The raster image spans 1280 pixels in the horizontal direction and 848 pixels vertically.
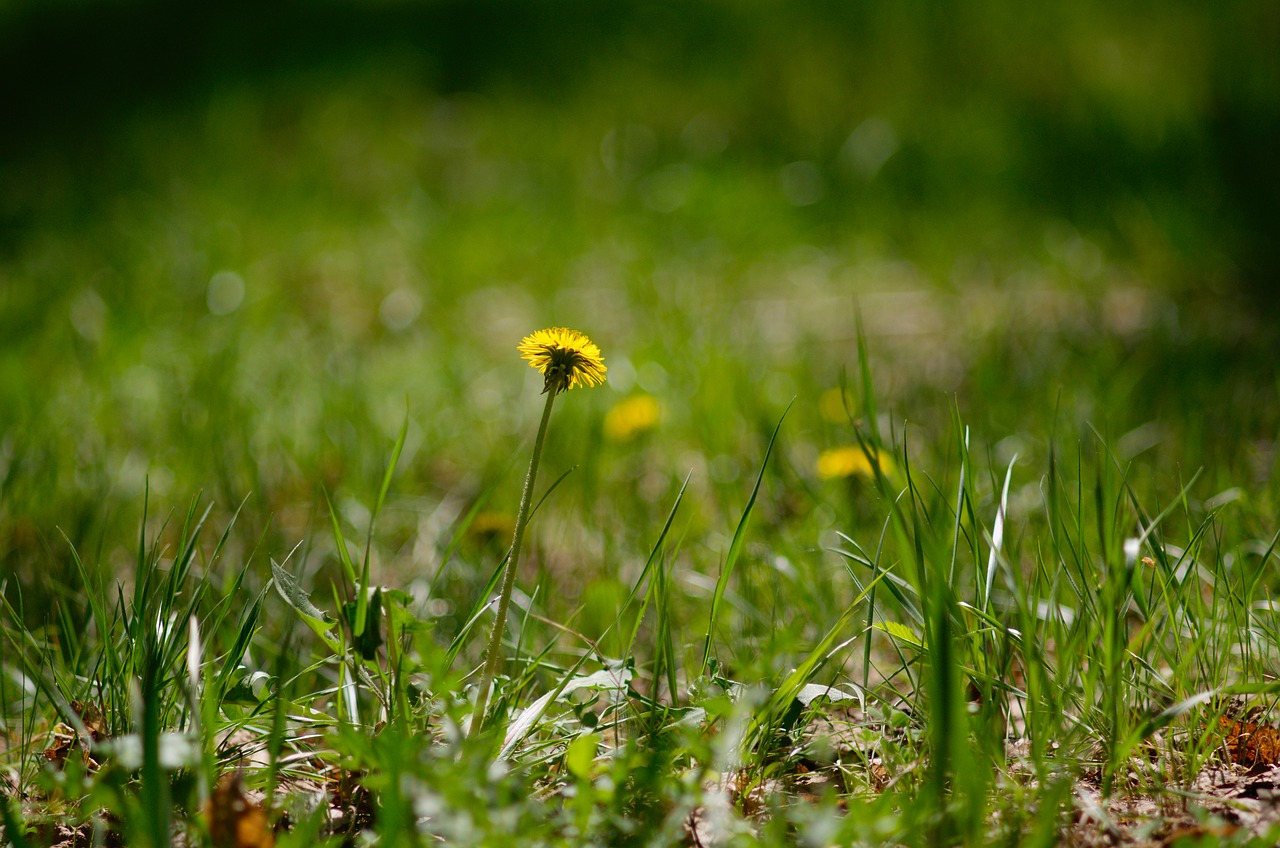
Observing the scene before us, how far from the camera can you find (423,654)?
95 centimetres

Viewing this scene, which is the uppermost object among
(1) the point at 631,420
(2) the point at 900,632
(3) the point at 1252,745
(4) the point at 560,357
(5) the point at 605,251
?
(5) the point at 605,251

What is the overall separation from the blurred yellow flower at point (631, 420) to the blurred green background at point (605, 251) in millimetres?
39

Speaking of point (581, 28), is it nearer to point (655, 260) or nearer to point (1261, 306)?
point (655, 260)

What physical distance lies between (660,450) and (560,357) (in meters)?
1.10

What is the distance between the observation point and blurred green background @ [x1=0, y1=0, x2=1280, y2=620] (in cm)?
200

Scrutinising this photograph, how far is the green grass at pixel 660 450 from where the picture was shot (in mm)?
1040

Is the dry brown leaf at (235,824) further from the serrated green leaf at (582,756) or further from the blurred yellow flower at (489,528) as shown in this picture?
the blurred yellow flower at (489,528)

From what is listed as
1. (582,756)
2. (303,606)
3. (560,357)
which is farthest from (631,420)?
Answer: (582,756)

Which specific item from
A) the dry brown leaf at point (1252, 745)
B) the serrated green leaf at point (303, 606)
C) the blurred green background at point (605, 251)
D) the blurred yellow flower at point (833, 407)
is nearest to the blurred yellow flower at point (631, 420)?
the blurred green background at point (605, 251)

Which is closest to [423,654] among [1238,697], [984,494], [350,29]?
[1238,697]

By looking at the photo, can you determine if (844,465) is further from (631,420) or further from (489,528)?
(489,528)

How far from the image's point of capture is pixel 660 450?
A: 2.22 meters

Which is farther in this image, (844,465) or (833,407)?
(833,407)

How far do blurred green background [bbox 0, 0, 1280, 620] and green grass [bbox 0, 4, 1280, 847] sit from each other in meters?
0.02
